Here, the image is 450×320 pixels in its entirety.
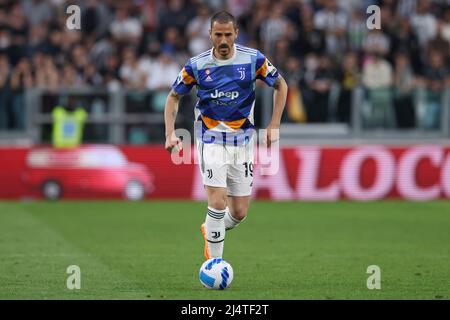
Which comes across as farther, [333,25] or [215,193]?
[333,25]

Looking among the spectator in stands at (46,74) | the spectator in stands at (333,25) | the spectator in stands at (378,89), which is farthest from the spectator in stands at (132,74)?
the spectator in stands at (378,89)

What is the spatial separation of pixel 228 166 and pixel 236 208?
508mm

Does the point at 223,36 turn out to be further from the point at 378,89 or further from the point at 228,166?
the point at 378,89

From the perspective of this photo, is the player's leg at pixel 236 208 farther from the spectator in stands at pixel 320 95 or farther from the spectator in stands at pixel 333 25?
the spectator in stands at pixel 333 25

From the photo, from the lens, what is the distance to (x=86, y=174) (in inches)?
859

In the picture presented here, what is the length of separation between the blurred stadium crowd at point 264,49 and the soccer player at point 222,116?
11267 mm

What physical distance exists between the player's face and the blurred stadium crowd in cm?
1157

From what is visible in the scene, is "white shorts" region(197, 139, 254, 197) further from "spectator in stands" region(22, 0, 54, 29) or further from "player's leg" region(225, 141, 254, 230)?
"spectator in stands" region(22, 0, 54, 29)

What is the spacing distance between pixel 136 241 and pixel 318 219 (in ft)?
14.6

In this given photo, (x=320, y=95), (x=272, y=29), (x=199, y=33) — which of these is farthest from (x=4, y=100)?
(x=320, y=95)

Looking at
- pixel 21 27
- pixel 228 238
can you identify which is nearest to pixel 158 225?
pixel 228 238

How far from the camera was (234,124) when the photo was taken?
34.2ft

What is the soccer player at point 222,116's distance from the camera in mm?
10172
